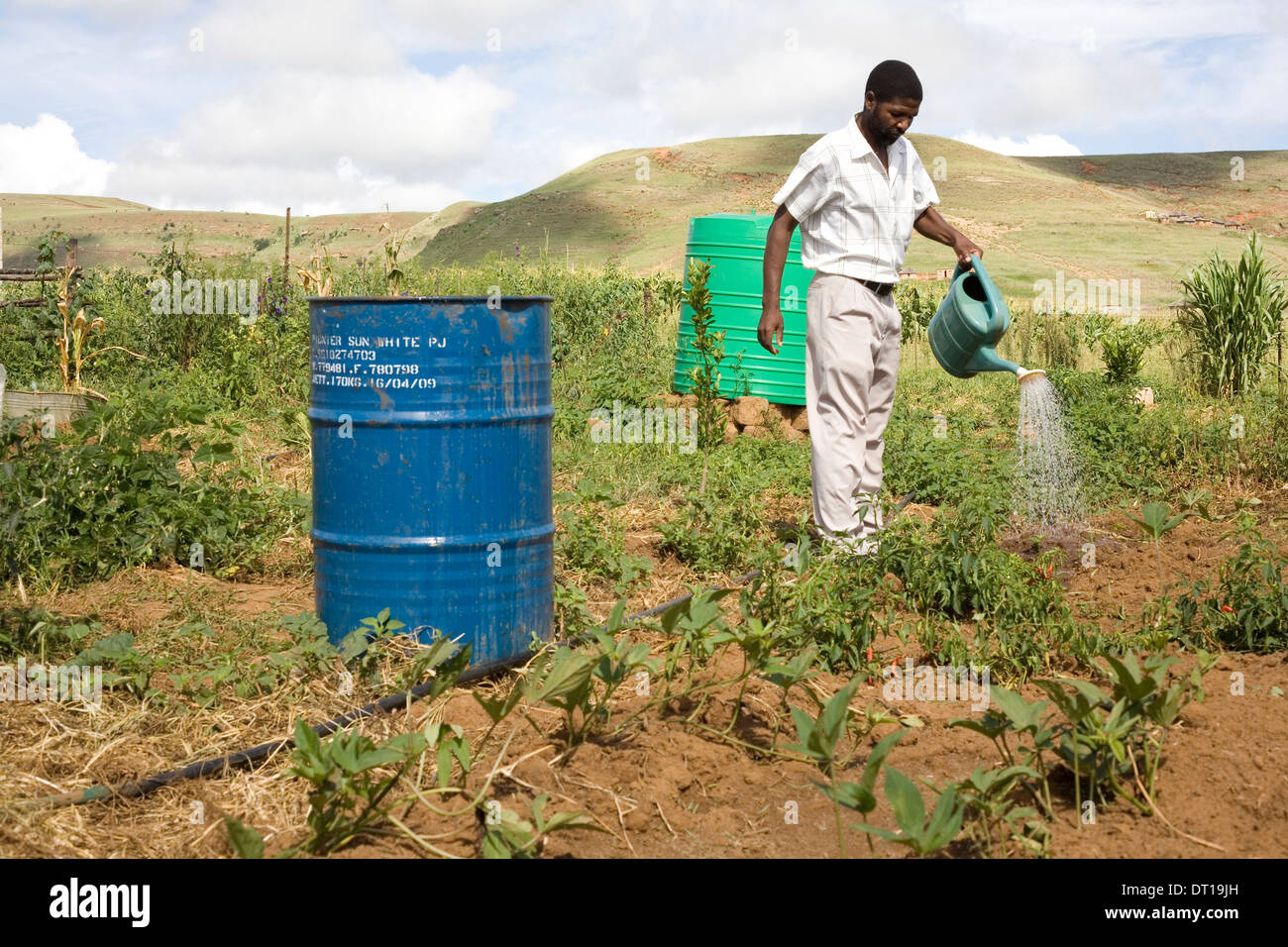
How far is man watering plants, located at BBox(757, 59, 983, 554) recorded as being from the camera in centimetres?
451

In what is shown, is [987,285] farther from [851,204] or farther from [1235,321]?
[1235,321]

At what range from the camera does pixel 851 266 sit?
4.54 m

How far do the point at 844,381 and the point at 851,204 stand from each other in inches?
26.5

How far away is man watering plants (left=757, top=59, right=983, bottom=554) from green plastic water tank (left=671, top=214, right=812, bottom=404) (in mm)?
2975

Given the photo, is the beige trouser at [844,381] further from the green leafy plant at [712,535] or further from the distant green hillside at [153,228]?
the distant green hillside at [153,228]

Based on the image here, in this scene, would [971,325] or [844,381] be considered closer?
[844,381]

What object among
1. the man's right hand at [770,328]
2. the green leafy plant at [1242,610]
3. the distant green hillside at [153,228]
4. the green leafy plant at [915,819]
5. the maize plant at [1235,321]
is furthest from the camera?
the distant green hillside at [153,228]

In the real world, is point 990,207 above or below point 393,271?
above

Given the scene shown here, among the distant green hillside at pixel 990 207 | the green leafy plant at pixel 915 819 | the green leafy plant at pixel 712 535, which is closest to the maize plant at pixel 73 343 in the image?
the green leafy plant at pixel 712 535

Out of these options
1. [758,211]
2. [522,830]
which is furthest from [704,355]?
[758,211]

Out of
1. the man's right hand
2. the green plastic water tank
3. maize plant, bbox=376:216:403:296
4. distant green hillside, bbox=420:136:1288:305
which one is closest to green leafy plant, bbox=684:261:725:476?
the man's right hand

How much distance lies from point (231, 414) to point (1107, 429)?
229 inches

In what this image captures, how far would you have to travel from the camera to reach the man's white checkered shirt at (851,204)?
14.8ft
